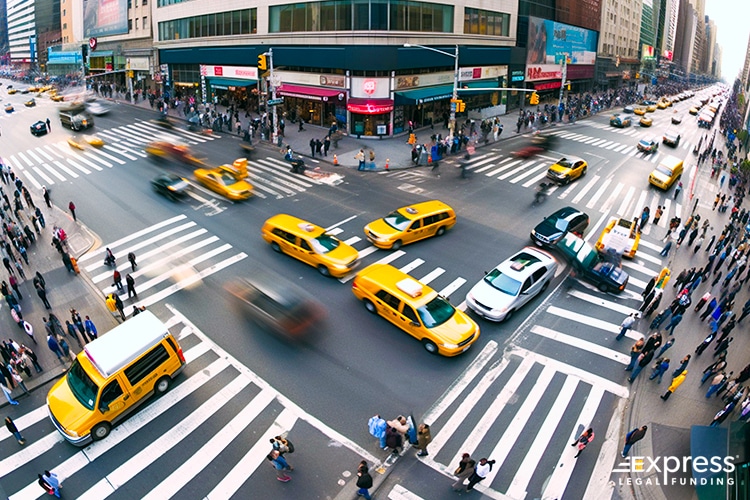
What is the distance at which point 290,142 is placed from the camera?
39.0m

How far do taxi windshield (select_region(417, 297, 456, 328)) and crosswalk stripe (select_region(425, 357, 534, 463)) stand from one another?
6.66 feet

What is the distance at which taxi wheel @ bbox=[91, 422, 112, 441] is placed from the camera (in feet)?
36.1

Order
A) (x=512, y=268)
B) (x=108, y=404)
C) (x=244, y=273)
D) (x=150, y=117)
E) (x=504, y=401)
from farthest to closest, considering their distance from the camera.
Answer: (x=150, y=117) < (x=244, y=273) < (x=512, y=268) < (x=504, y=401) < (x=108, y=404)

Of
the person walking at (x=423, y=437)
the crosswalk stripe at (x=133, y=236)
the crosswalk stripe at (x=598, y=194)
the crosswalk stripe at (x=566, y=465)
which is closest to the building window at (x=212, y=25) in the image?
the crosswalk stripe at (x=133, y=236)

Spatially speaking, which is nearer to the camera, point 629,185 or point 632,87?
point 629,185

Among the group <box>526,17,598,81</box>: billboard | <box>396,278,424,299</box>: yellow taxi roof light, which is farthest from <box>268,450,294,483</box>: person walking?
<box>526,17,598,81</box>: billboard

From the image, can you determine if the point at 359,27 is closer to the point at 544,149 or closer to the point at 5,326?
the point at 544,149

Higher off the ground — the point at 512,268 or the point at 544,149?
the point at 544,149

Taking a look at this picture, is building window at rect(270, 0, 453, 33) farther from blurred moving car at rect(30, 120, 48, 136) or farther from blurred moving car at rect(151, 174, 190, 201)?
blurred moving car at rect(30, 120, 48, 136)

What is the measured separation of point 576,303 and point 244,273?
1308 cm

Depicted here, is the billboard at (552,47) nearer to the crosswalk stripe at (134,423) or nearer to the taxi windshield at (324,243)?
the taxi windshield at (324,243)

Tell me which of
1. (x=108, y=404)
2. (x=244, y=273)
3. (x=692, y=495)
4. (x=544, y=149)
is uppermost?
(x=544, y=149)

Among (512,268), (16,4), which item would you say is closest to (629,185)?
(512,268)

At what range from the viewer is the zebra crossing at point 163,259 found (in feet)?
56.9
